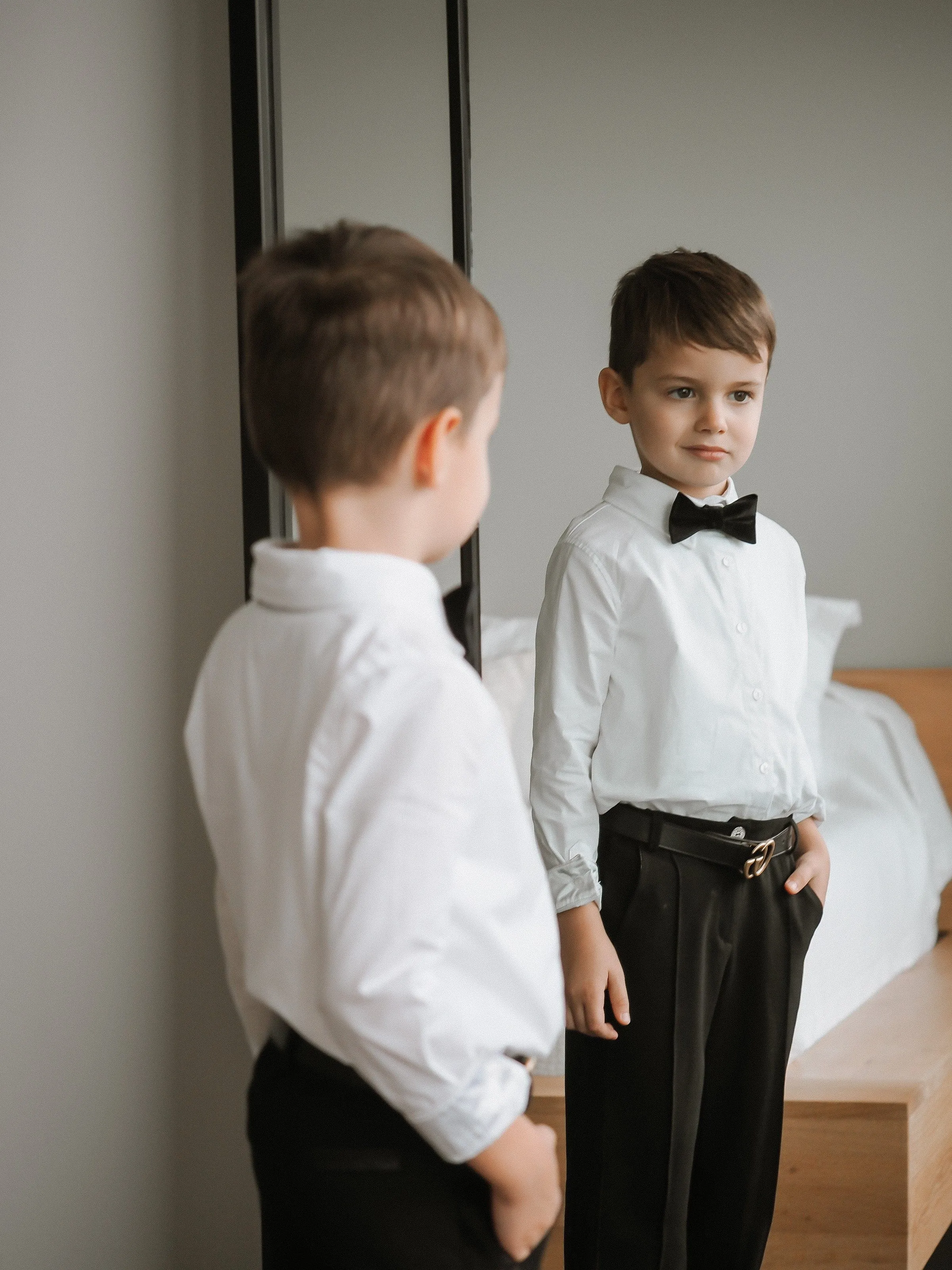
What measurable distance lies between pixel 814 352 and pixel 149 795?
5.22ft

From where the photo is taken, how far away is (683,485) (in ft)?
3.92

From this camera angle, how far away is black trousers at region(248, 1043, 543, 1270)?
2.32ft

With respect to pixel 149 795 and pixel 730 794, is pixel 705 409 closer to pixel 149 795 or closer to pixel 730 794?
pixel 730 794

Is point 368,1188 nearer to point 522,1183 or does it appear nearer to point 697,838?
point 522,1183

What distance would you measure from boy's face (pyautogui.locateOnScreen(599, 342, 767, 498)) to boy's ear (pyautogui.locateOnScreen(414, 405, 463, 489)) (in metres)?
0.49

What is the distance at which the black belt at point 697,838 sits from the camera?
1.11m

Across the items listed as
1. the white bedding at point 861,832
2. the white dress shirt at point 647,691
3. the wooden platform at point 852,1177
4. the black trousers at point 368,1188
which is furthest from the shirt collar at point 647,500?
the wooden platform at point 852,1177

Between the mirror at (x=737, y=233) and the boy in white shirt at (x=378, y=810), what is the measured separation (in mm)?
682

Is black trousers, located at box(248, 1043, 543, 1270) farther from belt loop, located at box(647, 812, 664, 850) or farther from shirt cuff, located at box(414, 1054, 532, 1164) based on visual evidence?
belt loop, located at box(647, 812, 664, 850)

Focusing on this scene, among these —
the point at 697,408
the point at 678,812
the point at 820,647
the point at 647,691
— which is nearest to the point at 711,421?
the point at 697,408

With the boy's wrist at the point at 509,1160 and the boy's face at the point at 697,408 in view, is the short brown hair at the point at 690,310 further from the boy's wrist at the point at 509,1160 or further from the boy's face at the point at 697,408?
the boy's wrist at the point at 509,1160

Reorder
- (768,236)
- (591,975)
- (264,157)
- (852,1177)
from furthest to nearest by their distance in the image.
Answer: (768,236)
(852,1177)
(264,157)
(591,975)

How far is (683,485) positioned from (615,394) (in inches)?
4.8

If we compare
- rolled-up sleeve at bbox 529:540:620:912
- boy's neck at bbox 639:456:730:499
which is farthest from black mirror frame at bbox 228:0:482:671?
boy's neck at bbox 639:456:730:499
